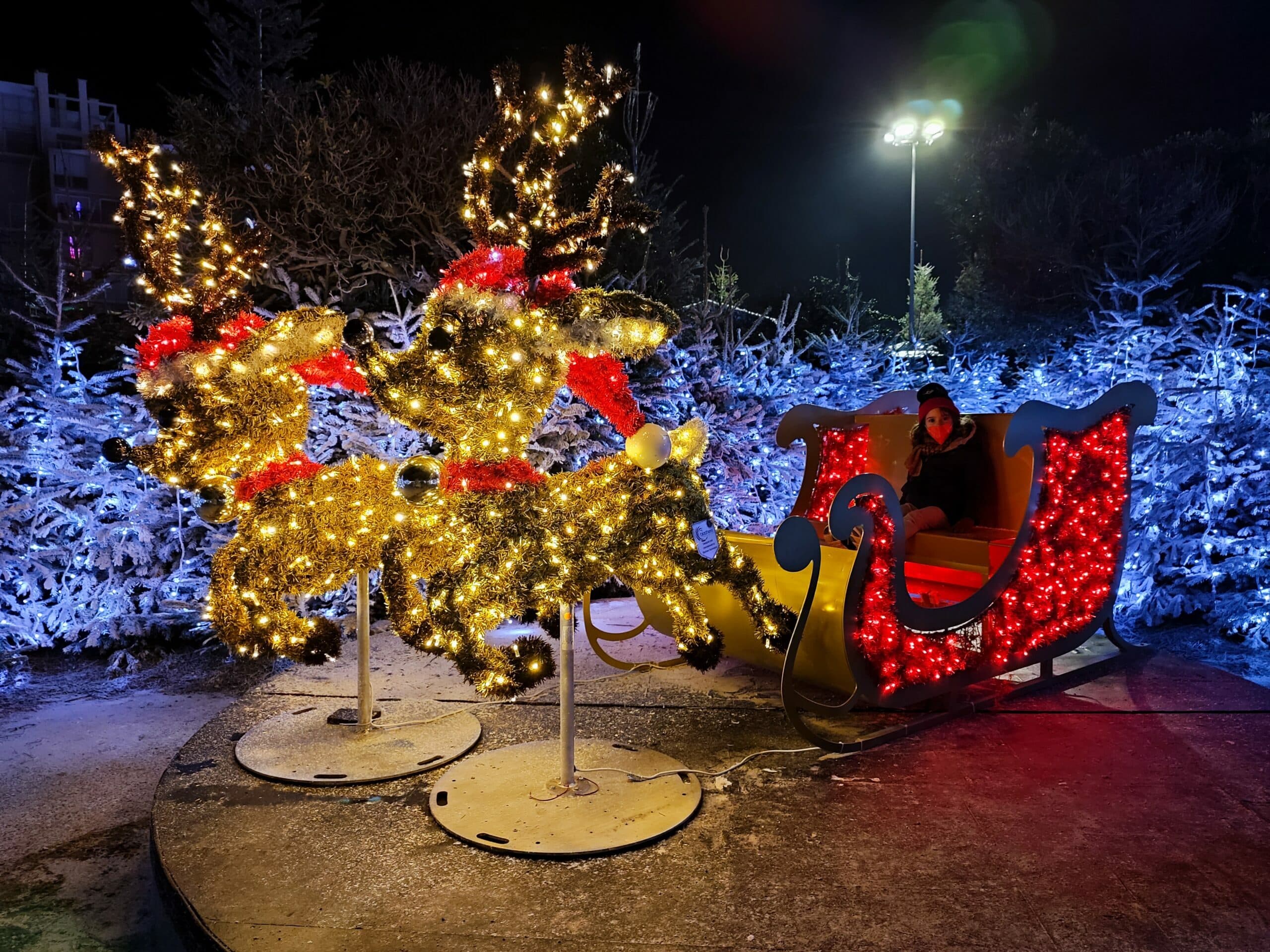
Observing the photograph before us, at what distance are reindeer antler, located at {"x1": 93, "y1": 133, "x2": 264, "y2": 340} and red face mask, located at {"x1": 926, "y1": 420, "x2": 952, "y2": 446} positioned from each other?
3.69 metres

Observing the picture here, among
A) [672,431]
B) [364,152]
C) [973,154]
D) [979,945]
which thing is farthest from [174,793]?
[973,154]

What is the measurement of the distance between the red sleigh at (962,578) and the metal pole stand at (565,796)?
2.43ft

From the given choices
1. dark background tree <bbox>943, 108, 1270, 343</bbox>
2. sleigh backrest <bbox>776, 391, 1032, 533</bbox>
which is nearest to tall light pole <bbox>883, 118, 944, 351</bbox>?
dark background tree <bbox>943, 108, 1270, 343</bbox>

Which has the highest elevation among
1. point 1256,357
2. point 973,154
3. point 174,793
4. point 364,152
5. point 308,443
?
point 973,154

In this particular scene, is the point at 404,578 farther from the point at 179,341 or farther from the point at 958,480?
the point at 958,480

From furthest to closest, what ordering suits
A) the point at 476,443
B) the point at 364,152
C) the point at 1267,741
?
the point at 364,152 < the point at 1267,741 < the point at 476,443

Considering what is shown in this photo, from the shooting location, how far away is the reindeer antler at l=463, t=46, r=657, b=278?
301 cm

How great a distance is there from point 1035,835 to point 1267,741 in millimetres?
1731

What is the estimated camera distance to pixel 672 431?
3602mm

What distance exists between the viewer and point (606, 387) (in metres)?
3.28

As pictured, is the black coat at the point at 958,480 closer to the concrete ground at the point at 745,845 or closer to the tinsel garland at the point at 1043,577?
the tinsel garland at the point at 1043,577

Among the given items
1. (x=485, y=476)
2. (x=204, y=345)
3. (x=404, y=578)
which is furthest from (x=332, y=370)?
(x=485, y=476)

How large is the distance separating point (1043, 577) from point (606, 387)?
263 centimetres

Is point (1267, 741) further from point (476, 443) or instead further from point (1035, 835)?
point (476, 443)
